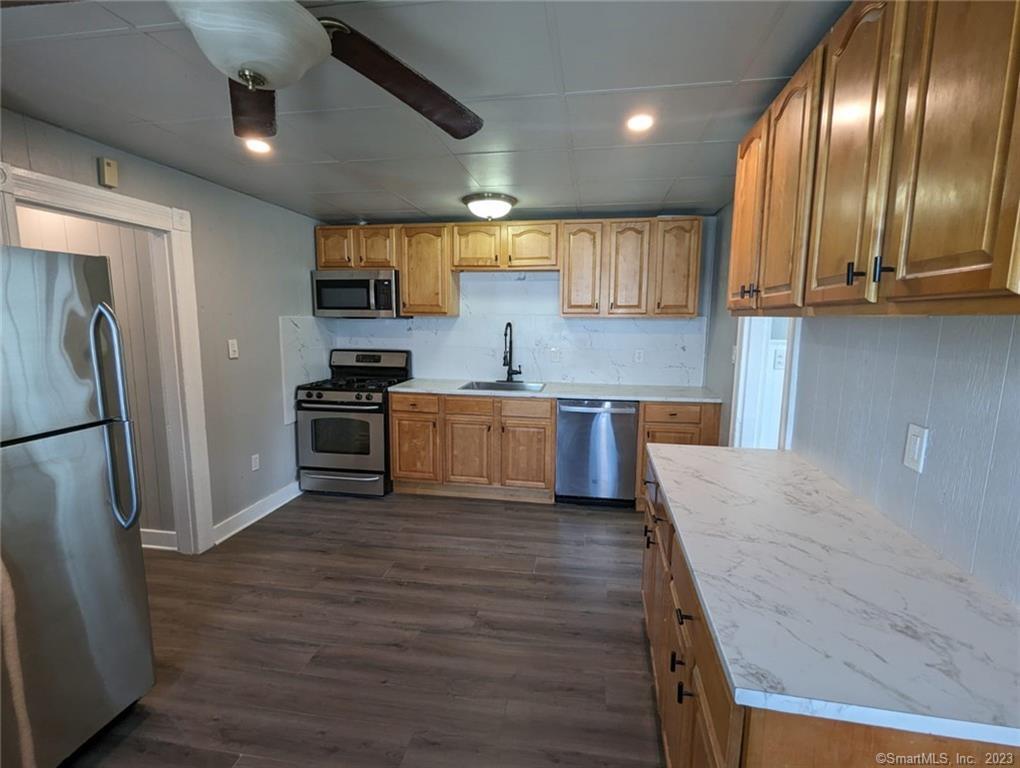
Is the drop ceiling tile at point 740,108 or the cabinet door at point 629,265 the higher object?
the drop ceiling tile at point 740,108

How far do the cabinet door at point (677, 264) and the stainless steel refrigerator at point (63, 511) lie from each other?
3269 mm

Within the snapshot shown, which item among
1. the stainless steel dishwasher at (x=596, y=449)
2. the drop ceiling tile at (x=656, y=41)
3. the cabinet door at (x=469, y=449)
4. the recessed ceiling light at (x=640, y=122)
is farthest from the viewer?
the cabinet door at (x=469, y=449)

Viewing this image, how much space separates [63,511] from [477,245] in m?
3.03

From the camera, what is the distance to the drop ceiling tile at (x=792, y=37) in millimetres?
1260

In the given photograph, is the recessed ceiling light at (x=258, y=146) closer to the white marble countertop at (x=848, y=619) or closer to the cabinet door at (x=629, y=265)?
the cabinet door at (x=629, y=265)

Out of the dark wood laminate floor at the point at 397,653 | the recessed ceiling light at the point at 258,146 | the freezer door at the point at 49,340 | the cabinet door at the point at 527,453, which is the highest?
the recessed ceiling light at the point at 258,146

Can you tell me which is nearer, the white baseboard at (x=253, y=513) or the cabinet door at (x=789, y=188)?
the cabinet door at (x=789, y=188)

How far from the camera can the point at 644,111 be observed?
6.18 ft

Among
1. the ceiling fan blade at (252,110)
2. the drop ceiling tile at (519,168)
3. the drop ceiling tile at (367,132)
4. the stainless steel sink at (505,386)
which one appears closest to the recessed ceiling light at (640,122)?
the drop ceiling tile at (519,168)

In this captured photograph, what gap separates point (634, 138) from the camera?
7.07ft

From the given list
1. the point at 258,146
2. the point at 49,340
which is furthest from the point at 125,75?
the point at 49,340

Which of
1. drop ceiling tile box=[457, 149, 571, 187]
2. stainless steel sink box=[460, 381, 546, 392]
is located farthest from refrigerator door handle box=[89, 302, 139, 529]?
stainless steel sink box=[460, 381, 546, 392]

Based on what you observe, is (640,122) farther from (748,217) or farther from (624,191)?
(624,191)

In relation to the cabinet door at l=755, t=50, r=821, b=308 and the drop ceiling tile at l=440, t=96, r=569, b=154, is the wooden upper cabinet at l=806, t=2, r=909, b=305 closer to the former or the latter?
the cabinet door at l=755, t=50, r=821, b=308
